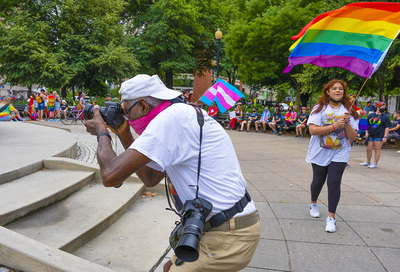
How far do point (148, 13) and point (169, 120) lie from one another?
30.8 metres

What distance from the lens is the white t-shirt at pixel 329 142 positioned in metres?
4.21

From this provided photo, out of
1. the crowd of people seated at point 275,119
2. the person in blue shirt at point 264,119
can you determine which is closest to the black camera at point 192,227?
the crowd of people seated at point 275,119

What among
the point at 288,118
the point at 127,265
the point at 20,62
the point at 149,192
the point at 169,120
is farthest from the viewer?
the point at 20,62

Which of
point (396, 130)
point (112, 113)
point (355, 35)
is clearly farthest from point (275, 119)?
point (112, 113)

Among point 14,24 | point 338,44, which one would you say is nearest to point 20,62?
point 14,24

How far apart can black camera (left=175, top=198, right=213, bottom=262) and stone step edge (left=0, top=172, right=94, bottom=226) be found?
8.70ft

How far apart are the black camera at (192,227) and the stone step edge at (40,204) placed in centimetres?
265

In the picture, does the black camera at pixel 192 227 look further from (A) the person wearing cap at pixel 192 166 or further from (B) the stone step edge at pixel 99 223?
(B) the stone step edge at pixel 99 223

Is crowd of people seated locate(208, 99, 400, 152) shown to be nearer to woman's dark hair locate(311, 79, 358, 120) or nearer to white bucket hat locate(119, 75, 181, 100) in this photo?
woman's dark hair locate(311, 79, 358, 120)

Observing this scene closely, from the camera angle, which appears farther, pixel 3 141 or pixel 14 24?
pixel 14 24

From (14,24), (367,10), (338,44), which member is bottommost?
(338,44)

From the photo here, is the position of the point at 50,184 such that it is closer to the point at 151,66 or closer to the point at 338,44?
the point at 338,44

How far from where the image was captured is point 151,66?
3167 cm

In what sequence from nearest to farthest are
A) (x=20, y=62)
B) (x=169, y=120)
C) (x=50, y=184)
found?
(x=169, y=120), (x=50, y=184), (x=20, y=62)
